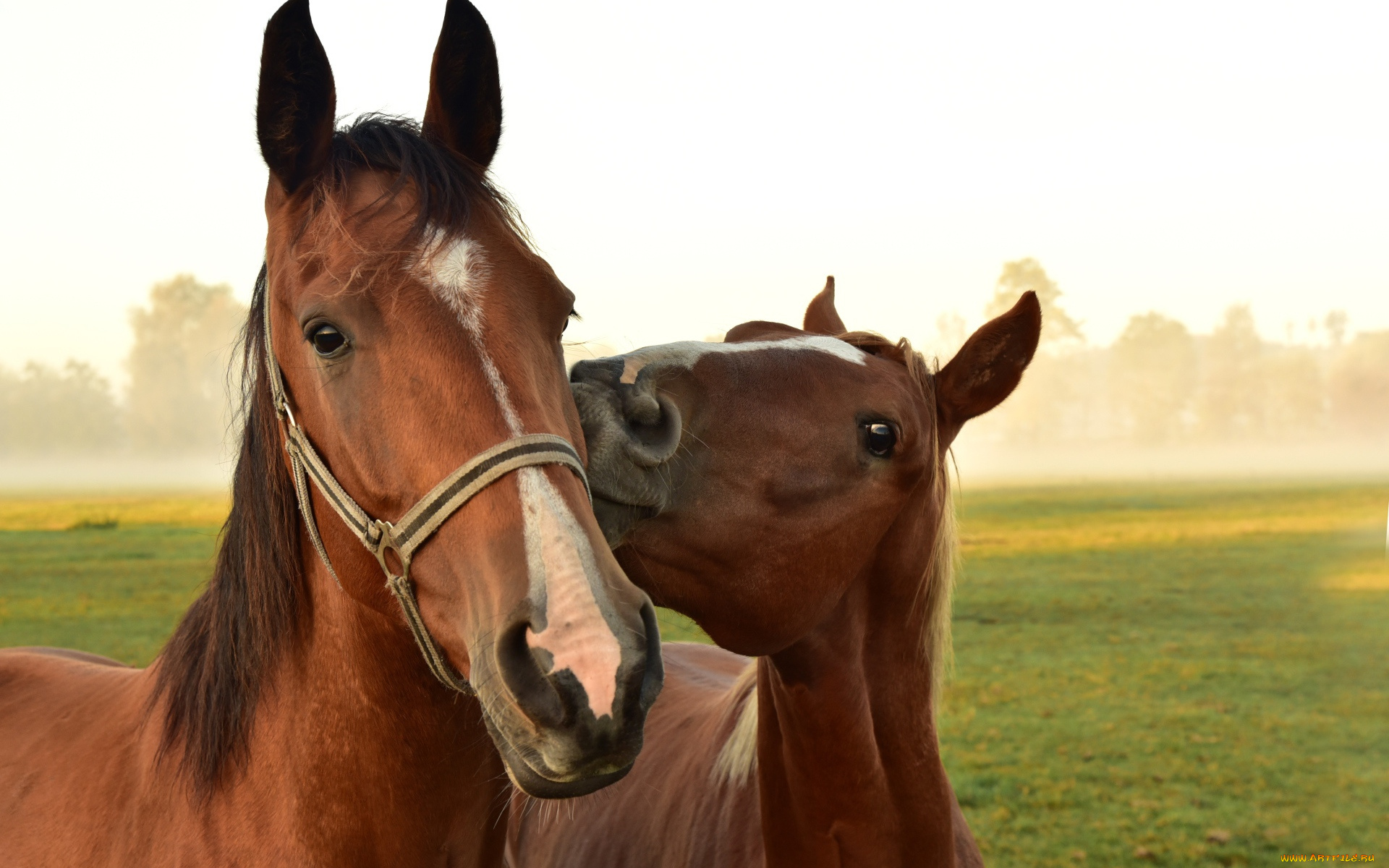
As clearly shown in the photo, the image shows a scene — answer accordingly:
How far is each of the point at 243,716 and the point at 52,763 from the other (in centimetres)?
70

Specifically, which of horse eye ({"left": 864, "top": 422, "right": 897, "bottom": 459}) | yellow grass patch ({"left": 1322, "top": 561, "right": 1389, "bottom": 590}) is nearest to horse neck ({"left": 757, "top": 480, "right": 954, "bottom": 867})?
horse eye ({"left": 864, "top": 422, "right": 897, "bottom": 459})

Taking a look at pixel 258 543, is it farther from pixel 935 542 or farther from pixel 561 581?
pixel 935 542

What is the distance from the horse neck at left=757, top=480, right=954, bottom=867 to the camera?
2.50m

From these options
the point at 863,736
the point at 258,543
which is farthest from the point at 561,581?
the point at 863,736

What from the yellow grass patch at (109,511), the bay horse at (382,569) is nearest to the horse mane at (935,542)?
the bay horse at (382,569)

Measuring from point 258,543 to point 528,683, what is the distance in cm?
89

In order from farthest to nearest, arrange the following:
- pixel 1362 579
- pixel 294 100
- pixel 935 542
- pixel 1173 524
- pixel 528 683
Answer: pixel 1173 524 < pixel 1362 579 < pixel 935 542 < pixel 294 100 < pixel 528 683

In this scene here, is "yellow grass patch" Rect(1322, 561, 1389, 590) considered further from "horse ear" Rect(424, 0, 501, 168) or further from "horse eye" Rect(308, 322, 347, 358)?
"horse eye" Rect(308, 322, 347, 358)

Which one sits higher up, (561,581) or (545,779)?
(561,581)

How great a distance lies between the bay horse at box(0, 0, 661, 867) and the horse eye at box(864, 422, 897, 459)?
985 millimetres

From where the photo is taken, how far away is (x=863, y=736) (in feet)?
8.21

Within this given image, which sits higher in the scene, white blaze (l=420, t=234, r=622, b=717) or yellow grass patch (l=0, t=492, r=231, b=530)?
white blaze (l=420, t=234, r=622, b=717)

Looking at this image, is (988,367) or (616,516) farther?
(988,367)

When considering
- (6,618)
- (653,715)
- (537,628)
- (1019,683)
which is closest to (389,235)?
(537,628)
